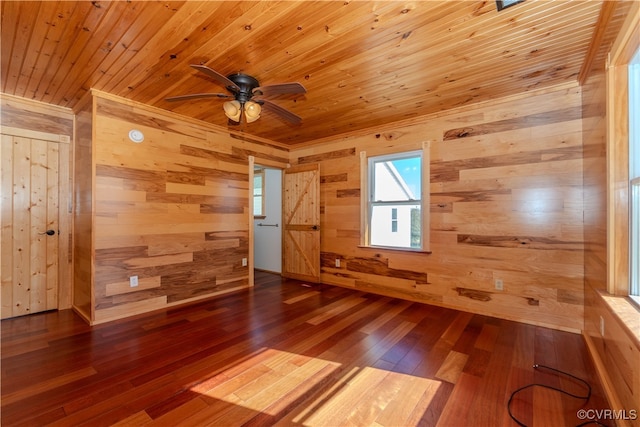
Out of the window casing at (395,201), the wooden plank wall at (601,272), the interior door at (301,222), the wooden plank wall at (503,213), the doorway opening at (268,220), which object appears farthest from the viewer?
the doorway opening at (268,220)

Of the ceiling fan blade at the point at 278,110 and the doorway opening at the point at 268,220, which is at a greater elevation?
the ceiling fan blade at the point at 278,110

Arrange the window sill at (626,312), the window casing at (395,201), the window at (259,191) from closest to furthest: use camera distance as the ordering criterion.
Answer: the window sill at (626,312) < the window casing at (395,201) < the window at (259,191)

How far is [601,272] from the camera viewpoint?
1985 millimetres

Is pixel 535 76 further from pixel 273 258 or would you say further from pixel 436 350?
pixel 273 258

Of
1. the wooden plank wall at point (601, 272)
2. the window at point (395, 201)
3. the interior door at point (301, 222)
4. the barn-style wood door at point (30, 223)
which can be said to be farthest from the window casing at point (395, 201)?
the barn-style wood door at point (30, 223)

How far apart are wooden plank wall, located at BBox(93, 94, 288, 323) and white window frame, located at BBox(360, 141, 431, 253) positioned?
71.0 inches

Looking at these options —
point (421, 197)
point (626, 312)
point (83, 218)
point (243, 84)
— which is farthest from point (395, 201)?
point (83, 218)

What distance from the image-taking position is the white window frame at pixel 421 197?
354cm

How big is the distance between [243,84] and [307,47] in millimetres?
735

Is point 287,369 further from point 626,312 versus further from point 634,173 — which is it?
point 634,173

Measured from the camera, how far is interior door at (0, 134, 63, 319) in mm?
2990

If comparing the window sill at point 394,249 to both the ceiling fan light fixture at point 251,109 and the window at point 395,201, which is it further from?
the ceiling fan light fixture at point 251,109

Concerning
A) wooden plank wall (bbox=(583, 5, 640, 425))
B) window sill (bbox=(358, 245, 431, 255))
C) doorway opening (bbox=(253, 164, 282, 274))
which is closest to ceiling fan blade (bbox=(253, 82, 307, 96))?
wooden plank wall (bbox=(583, 5, 640, 425))

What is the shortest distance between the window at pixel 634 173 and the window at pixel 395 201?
1998mm
